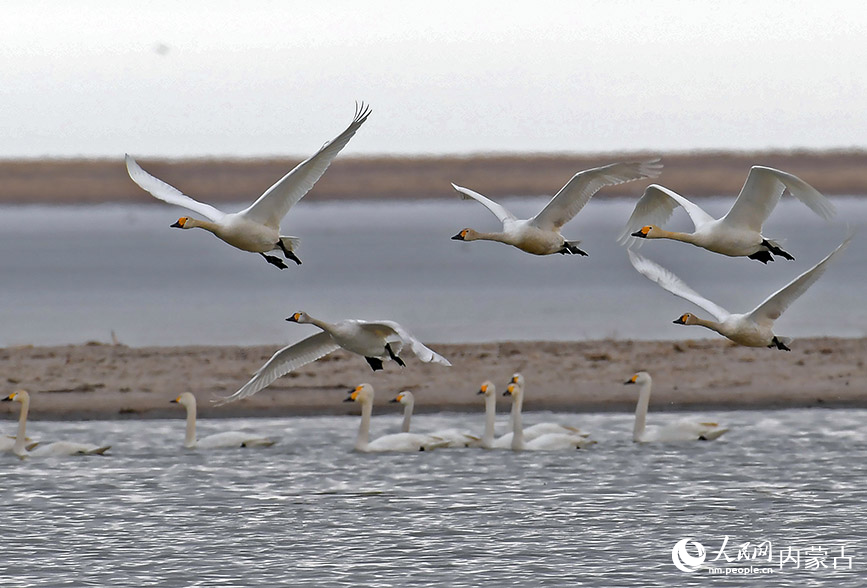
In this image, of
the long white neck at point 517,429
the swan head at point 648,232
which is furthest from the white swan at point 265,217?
the long white neck at point 517,429

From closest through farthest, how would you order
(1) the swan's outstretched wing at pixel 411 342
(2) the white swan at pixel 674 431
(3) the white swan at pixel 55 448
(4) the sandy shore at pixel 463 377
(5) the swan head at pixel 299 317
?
1. (1) the swan's outstretched wing at pixel 411 342
2. (5) the swan head at pixel 299 317
3. (3) the white swan at pixel 55 448
4. (2) the white swan at pixel 674 431
5. (4) the sandy shore at pixel 463 377

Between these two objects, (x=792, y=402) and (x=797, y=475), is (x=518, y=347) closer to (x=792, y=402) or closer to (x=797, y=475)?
(x=792, y=402)

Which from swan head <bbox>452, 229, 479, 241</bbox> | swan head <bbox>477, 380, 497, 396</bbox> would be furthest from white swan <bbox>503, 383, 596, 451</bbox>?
swan head <bbox>452, 229, 479, 241</bbox>

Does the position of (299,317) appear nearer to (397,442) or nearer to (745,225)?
(745,225)

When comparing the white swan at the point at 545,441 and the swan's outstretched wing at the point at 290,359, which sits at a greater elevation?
the swan's outstretched wing at the point at 290,359

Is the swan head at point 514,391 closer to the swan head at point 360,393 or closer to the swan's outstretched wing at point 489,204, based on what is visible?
the swan head at point 360,393

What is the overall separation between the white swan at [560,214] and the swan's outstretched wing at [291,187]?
3.95 feet

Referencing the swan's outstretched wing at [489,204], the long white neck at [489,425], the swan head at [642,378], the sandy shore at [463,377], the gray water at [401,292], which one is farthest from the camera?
the gray water at [401,292]

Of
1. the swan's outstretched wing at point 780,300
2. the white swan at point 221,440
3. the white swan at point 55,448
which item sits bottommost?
the white swan at point 55,448

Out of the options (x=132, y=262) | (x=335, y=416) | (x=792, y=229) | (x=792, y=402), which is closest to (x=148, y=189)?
(x=335, y=416)

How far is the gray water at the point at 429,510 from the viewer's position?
13.3 metres

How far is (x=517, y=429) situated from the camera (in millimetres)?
19359

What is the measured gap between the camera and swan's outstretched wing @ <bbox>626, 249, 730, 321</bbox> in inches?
556

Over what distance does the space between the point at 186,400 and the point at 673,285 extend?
7855 millimetres
